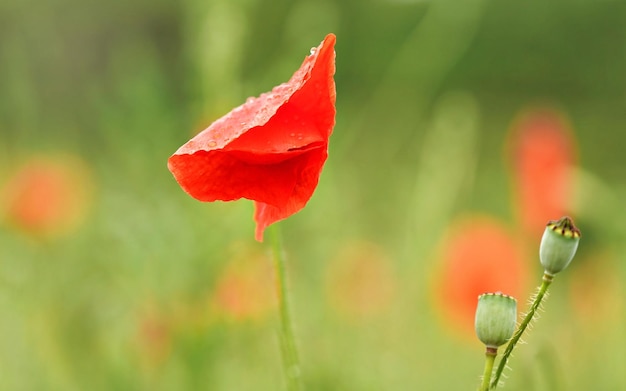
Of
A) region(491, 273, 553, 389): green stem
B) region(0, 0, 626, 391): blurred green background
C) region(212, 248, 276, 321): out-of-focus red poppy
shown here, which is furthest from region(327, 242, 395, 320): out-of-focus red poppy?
region(491, 273, 553, 389): green stem

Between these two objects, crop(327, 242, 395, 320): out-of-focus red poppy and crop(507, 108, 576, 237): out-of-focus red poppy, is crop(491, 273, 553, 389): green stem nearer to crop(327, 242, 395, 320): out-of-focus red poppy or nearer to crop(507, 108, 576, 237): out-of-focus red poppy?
crop(507, 108, 576, 237): out-of-focus red poppy

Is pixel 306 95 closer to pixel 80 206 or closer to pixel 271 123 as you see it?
pixel 271 123

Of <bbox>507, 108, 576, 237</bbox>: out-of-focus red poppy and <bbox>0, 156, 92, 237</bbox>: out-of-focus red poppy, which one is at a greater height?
<bbox>0, 156, 92, 237</bbox>: out-of-focus red poppy

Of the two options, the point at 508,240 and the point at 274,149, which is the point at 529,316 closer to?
the point at 274,149

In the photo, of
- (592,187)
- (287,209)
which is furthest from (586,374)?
(287,209)

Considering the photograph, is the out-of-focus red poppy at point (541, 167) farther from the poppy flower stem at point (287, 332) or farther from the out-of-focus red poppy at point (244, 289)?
the poppy flower stem at point (287, 332)

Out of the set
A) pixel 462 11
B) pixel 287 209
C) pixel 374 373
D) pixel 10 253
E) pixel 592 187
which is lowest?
pixel 287 209

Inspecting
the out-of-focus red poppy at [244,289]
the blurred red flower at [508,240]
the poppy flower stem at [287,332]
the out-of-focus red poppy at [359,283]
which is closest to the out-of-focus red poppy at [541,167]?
the blurred red flower at [508,240]
